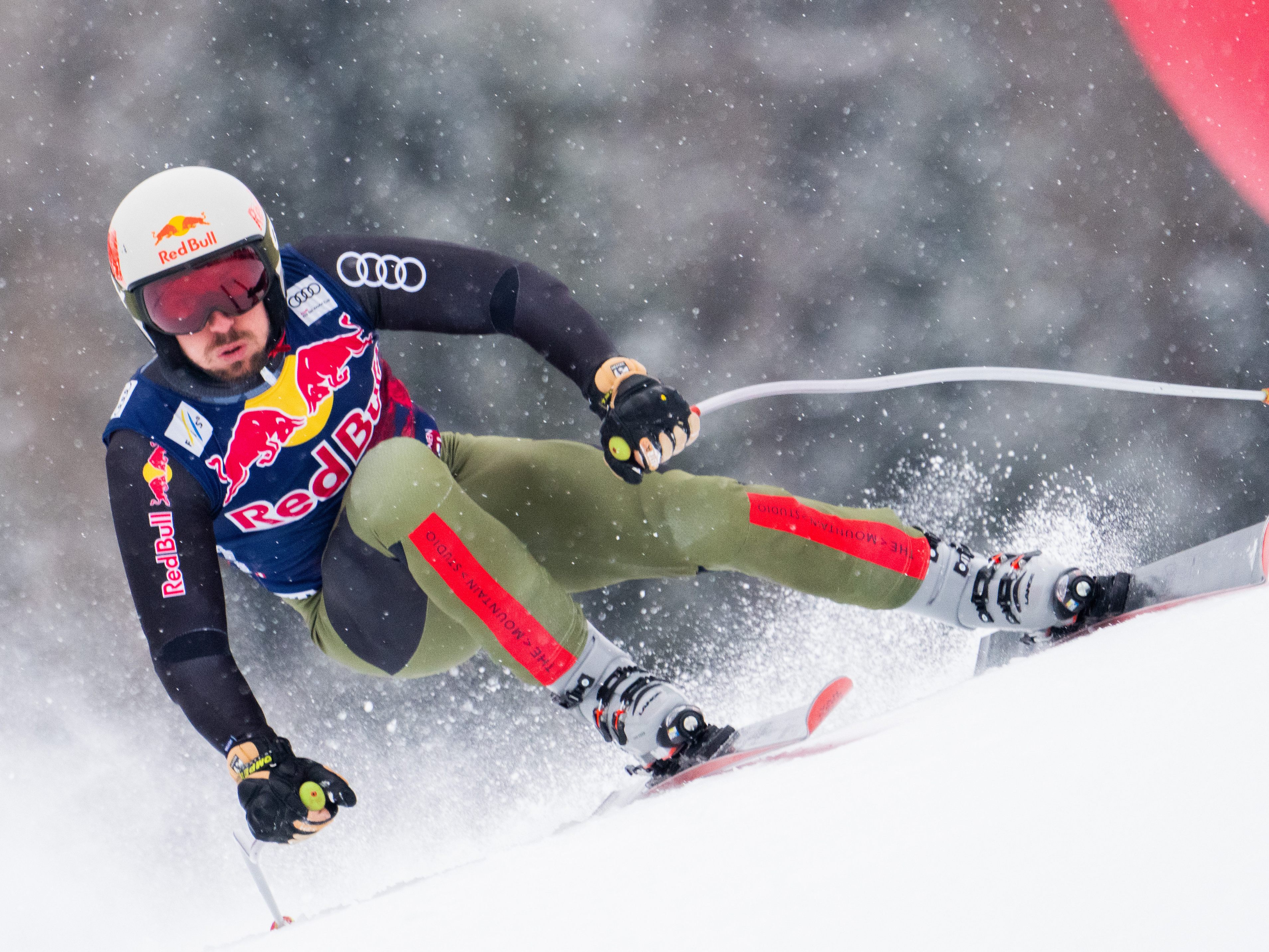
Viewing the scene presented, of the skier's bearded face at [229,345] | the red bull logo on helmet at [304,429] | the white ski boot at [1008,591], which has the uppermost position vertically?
the skier's bearded face at [229,345]

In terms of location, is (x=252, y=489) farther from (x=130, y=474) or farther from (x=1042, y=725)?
(x=1042, y=725)

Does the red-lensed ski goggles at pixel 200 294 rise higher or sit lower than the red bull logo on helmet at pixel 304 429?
higher

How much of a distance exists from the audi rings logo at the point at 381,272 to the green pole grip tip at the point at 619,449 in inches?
19.1

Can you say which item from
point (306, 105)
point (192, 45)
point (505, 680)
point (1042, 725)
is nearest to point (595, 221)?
point (306, 105)

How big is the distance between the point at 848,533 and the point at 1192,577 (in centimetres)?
57

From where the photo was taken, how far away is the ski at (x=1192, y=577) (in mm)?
1544

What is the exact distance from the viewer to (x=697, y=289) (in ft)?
10.6

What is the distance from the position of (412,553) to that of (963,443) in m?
2.25

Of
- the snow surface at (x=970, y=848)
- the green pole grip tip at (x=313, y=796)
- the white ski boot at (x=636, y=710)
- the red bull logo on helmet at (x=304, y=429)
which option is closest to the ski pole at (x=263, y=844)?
the green pole grip tip at (x=313, y=796)

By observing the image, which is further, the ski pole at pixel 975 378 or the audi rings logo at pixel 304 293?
the ski pole at pixel 975 378

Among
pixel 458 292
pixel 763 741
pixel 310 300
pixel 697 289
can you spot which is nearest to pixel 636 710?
pixel 763 741

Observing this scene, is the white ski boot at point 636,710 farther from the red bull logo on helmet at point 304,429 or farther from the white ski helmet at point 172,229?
the white ski helmet at point 172,229

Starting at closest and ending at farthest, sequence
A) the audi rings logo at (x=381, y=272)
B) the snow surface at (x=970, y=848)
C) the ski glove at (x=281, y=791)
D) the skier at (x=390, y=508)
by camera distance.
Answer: the snow surface at (x=970, y=848), the ski glove at (x=281, y=791), the skier at (x=390, y=508), the audi rings logo at (x=381, y=272)

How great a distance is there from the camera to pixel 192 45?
117 inches
